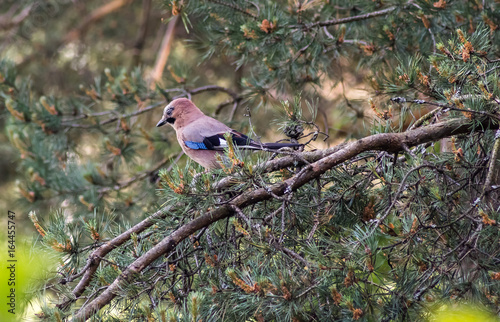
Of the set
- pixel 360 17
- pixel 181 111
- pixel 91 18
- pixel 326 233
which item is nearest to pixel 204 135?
pixel 181 111

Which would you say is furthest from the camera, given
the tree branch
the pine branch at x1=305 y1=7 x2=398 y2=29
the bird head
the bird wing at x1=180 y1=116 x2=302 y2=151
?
the tree branch

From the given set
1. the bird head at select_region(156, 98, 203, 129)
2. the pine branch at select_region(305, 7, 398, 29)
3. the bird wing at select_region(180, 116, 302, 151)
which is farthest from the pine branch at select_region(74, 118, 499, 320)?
the bird head at select_region(156, 98, 203, 129)

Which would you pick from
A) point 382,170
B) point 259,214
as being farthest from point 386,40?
point 259,214

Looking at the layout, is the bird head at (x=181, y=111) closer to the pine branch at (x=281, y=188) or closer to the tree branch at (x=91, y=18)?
the pine branch at (x=281, y=188)

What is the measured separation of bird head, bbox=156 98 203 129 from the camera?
13.7ft

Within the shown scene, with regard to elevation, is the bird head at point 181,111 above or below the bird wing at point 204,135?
below

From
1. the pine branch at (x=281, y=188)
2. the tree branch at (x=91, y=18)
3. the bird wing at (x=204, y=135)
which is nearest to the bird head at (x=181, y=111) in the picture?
the bird wing at (x=204, y=135)

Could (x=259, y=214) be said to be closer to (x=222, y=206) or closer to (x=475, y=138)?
(x=222, y=206)

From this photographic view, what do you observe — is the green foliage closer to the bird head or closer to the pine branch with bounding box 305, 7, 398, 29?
the pine branch with bounding box 305, 7, 398, 29

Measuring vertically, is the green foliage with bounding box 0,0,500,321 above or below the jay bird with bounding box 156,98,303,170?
above

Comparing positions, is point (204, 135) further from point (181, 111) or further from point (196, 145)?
point (181, 111)

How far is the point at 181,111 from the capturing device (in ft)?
13.9

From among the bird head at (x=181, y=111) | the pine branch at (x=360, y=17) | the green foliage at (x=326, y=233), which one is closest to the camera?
the green foliage at (x=326, y=233)

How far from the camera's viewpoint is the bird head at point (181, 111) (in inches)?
164
